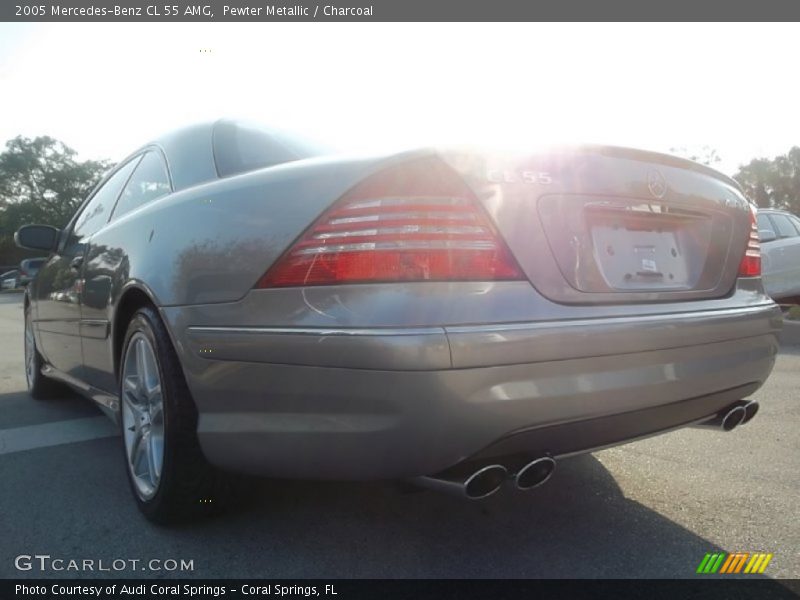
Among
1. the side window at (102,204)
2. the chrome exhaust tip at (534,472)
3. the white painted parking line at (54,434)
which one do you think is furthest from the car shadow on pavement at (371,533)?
the side window at (102,204)

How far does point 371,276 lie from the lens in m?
1.75

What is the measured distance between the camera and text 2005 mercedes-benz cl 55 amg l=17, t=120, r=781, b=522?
5.59 feet

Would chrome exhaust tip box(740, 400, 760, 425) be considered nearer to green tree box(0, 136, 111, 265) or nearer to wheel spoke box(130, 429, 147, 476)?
wheel spoke box(130, 429, 147, 476)

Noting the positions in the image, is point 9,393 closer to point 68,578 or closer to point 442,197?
point 68,578

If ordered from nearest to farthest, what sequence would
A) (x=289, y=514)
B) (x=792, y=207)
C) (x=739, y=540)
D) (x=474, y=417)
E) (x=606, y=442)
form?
(x=474, y=417)
(x=606, y=442)
(x=739, y=540)
(x=289, y=514)
(x=792, y=207)

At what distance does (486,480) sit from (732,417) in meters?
1.08

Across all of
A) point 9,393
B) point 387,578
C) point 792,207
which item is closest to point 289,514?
point 387,578

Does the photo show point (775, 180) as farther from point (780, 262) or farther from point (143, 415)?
point (143, 415)

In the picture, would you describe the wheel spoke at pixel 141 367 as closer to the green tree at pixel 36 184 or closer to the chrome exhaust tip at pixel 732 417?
the chrome exhaust tip at pixel 732 417

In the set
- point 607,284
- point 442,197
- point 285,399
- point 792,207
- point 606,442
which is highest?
point 442,197

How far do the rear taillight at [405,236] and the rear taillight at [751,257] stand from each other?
114 cm

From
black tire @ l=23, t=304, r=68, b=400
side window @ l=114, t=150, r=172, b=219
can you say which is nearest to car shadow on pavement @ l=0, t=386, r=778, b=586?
side window @ l=114, t=150, r=172, b=219

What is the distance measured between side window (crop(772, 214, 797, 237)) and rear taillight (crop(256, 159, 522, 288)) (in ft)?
27.6
